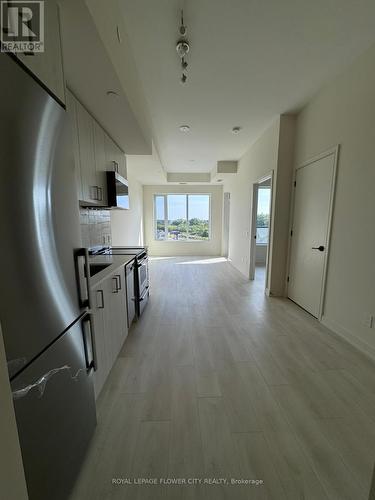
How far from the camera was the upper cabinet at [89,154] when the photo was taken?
5.90ft

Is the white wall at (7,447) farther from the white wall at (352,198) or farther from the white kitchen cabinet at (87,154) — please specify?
the white wall at (352,198)

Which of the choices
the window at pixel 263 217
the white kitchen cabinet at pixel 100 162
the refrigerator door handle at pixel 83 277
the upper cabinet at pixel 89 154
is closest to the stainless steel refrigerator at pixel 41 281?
the refrigerator door handle at pixel 83 277

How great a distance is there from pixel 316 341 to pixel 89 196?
9.57 feet

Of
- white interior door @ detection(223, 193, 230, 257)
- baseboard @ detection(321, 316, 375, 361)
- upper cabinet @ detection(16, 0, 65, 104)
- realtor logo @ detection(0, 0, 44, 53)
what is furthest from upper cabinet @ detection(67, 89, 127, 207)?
white interior door @ detection(223, 193, 230, 257)

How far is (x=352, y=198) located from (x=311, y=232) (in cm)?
78

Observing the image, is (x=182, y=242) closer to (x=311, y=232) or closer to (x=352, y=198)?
(x=311, y=232)

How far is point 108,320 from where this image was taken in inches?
72.0

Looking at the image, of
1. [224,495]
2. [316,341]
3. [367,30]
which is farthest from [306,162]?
[224,495]

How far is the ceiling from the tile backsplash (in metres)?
1.69

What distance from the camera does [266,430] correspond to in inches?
55.1

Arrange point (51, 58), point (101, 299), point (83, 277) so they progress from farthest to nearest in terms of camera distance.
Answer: point (101, 299) < point (83, 277) < point (51, 58)

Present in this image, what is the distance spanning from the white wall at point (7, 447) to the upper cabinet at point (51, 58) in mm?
1061

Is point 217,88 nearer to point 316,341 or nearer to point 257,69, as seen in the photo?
point 257,69

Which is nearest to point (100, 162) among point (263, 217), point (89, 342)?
point (89, 342)
